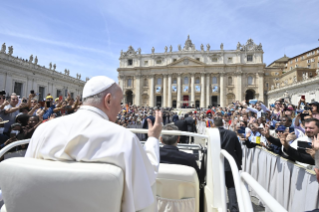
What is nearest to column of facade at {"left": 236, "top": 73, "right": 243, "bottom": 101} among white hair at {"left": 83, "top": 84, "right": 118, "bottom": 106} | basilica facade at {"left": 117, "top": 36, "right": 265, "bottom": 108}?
basilica facade at {"left": 117, "top": 36, "right": 265, "bottom": 108}

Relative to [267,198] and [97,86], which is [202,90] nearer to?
[97,86]

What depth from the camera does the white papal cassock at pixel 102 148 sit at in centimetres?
118

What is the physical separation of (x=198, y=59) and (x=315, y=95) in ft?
101

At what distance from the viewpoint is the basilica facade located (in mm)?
47312

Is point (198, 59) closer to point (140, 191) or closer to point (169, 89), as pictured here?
point (169, 89)

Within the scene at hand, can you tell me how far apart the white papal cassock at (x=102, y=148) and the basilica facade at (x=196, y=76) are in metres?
46.2

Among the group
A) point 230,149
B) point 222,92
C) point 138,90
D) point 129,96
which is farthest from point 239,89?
point 230,149

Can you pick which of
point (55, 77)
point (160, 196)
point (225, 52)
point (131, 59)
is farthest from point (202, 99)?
point (160, 196)

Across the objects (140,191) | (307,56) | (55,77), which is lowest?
(140,191)

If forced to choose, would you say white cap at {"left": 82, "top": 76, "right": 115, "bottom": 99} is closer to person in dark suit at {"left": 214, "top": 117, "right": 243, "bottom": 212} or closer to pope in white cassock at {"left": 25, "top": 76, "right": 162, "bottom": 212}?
pope in white cassock at {"left": 25, "top": 76, "right": 162, "bottom": 212}

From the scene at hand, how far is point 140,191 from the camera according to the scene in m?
1.24

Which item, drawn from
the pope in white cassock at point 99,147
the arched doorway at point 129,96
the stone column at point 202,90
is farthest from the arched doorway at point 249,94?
the pope in white cassock at point 99,147

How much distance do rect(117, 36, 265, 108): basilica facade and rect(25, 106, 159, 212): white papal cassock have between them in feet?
152

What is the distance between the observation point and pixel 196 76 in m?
49.7
